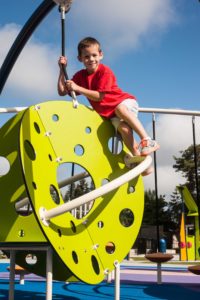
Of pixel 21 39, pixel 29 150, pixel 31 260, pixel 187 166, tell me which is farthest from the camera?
pixel 187 166

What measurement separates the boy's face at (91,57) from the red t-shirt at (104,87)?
92 mm

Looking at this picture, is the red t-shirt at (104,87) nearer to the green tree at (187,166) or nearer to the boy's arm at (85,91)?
the boy's arm at (85,91)

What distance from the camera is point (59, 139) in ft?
12.4

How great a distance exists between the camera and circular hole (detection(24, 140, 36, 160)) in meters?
3.44

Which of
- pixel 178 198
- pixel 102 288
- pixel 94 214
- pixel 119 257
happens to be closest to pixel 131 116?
pixel 94 214

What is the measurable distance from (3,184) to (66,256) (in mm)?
1076

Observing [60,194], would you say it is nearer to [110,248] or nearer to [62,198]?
[62,198]

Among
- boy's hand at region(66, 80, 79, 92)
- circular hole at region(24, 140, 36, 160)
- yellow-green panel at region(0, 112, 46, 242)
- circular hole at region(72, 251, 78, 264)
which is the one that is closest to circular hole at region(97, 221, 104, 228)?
circular hole at region(72, 251, 78, 264)

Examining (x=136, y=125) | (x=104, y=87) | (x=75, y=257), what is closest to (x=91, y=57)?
(x=104, y=87)

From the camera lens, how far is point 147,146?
394 centimetres

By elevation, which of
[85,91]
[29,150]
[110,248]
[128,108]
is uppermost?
[85,91]

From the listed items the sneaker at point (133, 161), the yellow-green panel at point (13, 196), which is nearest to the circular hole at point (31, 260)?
the yellow-green panel at point (13, 196)

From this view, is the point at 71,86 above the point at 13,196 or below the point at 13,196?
above

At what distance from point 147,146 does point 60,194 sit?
3.28ft
